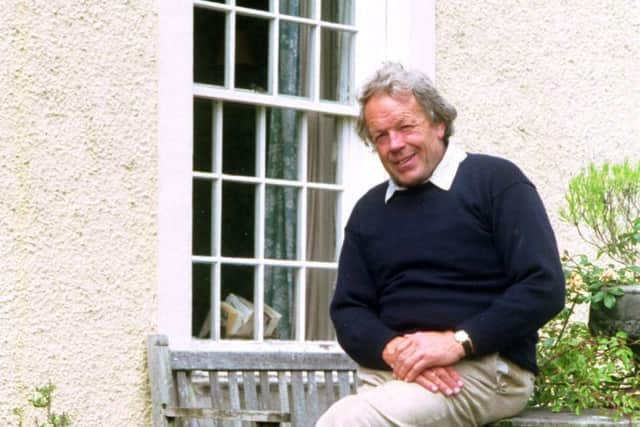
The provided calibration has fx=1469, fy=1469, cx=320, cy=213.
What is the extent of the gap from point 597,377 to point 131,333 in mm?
1869

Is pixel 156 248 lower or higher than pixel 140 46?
lower

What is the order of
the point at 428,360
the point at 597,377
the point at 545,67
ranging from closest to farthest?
the point at 428,360
the point at 597,377
the point at 545,67

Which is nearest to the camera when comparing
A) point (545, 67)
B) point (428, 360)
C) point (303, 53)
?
point (428, 360)

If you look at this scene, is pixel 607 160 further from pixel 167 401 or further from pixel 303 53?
pixel 167 401

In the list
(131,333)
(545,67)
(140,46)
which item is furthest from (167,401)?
(545,67)

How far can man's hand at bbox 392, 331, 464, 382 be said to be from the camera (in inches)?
171

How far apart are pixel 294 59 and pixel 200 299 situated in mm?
1193

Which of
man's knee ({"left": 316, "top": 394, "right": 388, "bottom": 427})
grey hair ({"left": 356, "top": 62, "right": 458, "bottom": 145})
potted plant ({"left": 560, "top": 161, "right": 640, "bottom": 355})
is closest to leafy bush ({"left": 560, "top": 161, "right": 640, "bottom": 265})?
potted plant ({"left": 560, "top": 161, "right": 640, "bottom": 355})

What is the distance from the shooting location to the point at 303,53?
21.8 ft

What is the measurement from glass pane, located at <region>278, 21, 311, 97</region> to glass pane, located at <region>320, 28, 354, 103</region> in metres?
0.11

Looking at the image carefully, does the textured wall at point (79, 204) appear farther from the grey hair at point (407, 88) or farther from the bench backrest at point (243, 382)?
the grey hair at point (407, 88)

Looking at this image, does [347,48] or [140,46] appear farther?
[347,48]

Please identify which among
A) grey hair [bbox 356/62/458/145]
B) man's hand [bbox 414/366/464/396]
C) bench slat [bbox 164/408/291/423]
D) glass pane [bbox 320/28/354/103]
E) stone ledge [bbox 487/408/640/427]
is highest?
glass pane [bbox 320/28/354/103]

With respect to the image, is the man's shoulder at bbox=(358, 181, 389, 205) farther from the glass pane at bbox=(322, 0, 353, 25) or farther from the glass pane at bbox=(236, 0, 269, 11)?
the glass pane at bbox=(322, 0, 353, 25)
